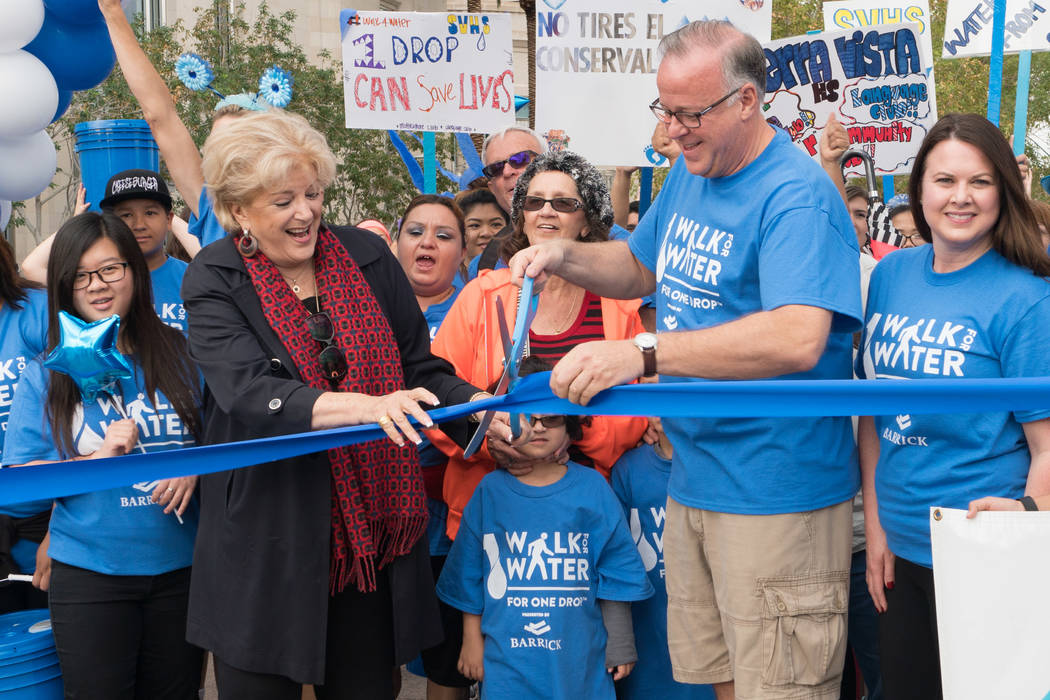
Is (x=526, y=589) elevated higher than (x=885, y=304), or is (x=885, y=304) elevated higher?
(x=885, y=304)

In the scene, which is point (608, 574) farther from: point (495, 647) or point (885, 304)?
point (885, 304)

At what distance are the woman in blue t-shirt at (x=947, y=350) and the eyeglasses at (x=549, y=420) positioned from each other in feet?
3.25

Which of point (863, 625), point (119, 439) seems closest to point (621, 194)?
point (863, 625)

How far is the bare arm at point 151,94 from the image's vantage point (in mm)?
4207

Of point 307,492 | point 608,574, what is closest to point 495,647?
point 608,574

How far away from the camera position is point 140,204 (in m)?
4.62

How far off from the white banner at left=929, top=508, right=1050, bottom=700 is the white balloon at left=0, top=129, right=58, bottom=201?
3616 mm

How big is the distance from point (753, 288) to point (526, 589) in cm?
132

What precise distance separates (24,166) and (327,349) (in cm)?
221

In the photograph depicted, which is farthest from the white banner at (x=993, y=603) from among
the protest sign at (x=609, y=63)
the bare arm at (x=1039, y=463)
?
the protest sign at (x=609, y=63)

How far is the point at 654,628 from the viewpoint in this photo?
3.72 meters

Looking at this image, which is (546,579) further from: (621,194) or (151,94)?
(621,194)

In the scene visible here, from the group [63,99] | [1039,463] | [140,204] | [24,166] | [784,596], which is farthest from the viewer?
[63,99]

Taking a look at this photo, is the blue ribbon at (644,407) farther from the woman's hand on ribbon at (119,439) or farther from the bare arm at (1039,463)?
the woman's hand on ribbon at (119,439)
